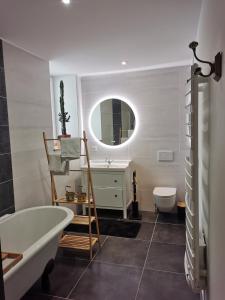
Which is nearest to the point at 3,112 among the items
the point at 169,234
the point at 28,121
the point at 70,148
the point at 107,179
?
the point at 28,121

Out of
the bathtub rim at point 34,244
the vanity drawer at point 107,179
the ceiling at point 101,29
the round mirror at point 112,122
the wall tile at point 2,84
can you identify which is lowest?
the bathtub rim at point 34,244

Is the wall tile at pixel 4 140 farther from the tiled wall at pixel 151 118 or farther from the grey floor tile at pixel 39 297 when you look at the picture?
the tiled wall at pixel 151 118

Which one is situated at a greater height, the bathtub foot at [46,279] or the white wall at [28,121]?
the white wall at [28,121]

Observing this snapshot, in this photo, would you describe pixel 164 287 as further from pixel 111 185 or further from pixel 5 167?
pixel 5 167

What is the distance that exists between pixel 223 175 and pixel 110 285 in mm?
1770

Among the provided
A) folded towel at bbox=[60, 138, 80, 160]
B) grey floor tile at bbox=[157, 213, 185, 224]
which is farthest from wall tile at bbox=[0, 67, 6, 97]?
grey floor tile at bbox=[157, 213, 185, 224]

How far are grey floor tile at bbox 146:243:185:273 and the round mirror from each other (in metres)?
1.95

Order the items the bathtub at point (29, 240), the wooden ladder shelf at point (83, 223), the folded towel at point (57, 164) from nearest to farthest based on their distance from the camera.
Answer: the bathtub at point (29, 240), the wooden ladder shelf at point (83, 223), the folded towel at point (57, 164)

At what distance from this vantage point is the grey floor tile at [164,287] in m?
2.12

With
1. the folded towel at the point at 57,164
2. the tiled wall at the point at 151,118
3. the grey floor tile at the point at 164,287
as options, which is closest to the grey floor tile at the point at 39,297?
the grey floor tile at the point at 164,287

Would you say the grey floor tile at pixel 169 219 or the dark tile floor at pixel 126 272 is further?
the grey floor tile at pixel 169 219

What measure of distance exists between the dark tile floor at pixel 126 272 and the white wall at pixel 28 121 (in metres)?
0.88

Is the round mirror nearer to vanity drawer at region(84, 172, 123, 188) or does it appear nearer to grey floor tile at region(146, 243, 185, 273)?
vanity drawer at region(84, 172, 123, 188)

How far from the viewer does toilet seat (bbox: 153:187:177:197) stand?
3652mm
